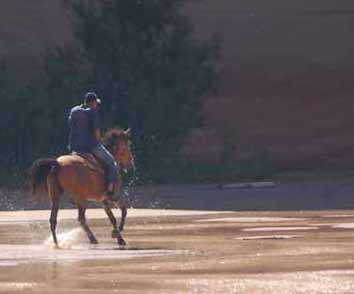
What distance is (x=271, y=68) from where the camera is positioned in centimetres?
6638

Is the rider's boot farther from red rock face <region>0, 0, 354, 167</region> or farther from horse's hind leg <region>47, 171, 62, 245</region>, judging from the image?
red rock face <region>0, 0, 354, 167</region>

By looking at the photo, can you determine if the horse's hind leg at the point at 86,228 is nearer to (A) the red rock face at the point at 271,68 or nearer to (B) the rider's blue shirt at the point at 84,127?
(B) the rider's blue shirt at the point at 84,127

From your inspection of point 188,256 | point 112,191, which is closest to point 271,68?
point 112,191

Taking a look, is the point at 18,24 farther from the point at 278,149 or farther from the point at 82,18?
the point at 82,18

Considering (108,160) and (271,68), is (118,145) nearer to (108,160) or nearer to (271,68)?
(108,160)

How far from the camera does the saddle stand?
23.2 meters

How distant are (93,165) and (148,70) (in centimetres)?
2028

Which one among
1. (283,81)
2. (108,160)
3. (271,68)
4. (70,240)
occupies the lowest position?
(283,81)

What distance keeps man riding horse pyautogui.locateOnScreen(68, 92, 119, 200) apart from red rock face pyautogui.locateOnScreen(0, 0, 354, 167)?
3206cm

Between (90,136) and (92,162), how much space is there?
373 millimetres

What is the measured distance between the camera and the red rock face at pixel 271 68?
59438 millimetres

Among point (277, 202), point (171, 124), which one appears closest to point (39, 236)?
point (277, 202)

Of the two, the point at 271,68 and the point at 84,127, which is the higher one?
the point at 84,127

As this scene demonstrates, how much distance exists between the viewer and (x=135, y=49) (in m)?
42.9
